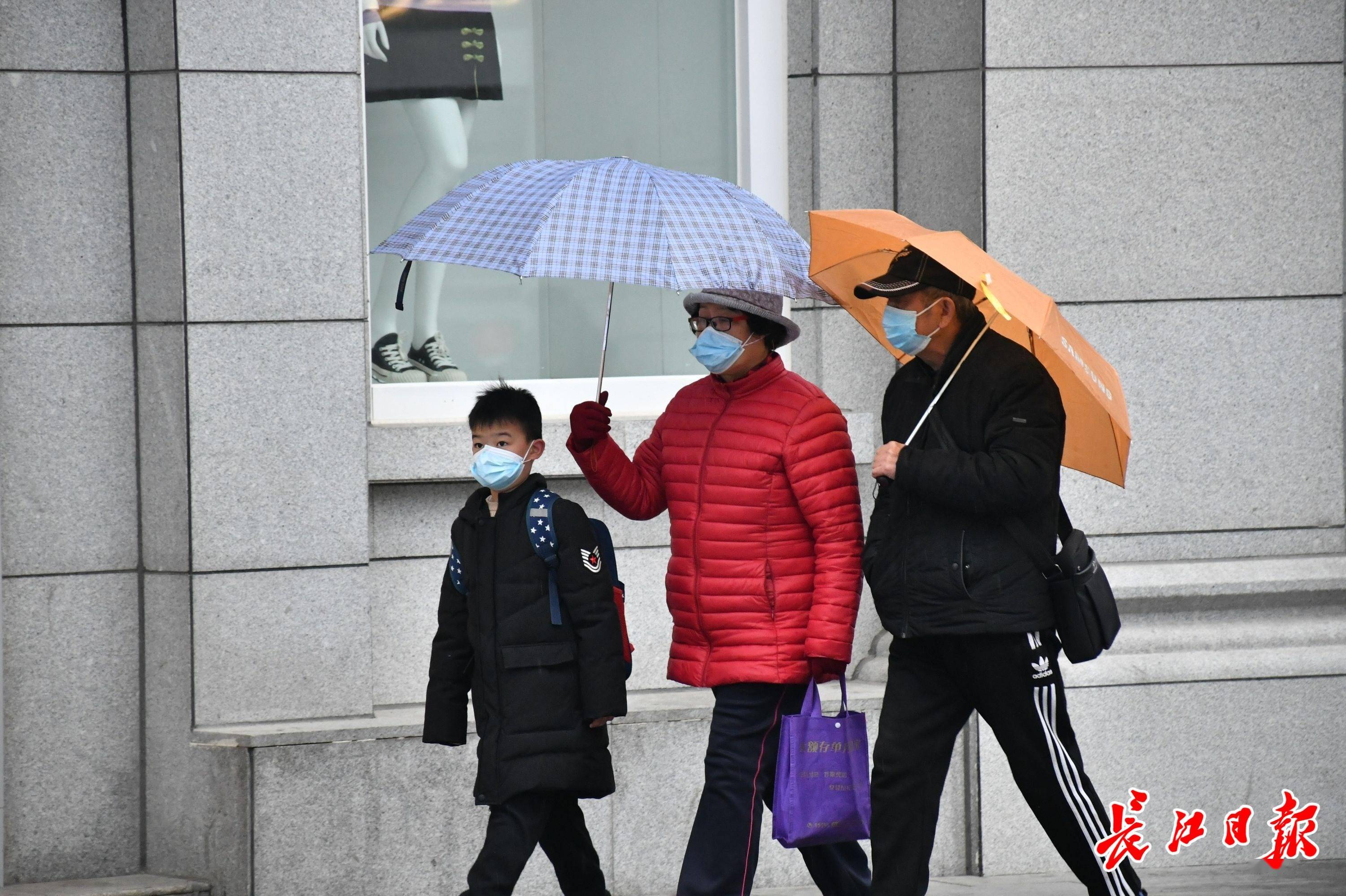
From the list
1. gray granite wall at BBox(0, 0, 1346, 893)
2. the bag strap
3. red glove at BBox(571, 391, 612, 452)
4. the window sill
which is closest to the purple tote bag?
the bag strap

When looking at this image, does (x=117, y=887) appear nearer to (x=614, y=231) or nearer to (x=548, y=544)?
(x=548, y=544)

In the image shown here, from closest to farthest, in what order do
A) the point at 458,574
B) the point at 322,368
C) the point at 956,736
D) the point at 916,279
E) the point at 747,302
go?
the point at 916,279 < the point at 956,736 < the point at 747,302 < the point at 458,574 < the point at 322,368

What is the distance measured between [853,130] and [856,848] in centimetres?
309

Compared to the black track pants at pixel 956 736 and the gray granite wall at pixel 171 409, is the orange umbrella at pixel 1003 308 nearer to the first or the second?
the black track pants at pixel 956 736

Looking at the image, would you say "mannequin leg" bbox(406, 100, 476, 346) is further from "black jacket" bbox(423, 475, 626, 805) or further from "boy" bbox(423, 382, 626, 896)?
"black jacket" bbox(423, 475, 626, 805)

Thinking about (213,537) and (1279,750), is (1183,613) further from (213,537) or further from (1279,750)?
(213,537)

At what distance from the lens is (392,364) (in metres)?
6.19

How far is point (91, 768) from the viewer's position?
5.62 m

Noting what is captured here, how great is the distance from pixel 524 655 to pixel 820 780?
34.0 inches

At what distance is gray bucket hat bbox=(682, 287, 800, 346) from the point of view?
14.0 feet

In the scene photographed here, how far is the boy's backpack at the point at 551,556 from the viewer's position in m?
4.24

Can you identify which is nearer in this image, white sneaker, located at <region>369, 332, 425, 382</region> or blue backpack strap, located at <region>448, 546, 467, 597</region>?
blue backpack strap, located at <region>448, 546, 467, 597</region>

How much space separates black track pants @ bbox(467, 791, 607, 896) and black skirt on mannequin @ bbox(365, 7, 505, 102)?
10.2 ft

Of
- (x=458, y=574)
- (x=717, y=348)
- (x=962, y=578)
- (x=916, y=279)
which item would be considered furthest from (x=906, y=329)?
(x=458, y=574)
